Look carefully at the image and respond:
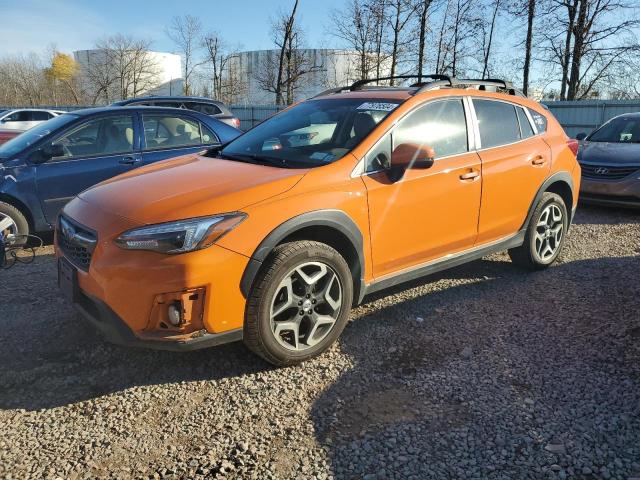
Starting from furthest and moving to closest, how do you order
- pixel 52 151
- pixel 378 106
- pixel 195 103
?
pixel 195 103 < pixel 52 151 < pixel 378 106

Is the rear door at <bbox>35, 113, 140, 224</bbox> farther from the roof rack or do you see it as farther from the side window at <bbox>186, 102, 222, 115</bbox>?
the side window at <bbox>186, 102, 222, 115</bbox>

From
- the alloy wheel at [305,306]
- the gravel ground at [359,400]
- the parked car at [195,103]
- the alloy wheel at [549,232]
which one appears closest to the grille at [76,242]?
the gravel ground at [359,400]

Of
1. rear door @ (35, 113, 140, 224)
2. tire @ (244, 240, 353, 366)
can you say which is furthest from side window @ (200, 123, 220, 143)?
tire @ (244, 240, 353, 366)

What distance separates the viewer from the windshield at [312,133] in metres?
3.56

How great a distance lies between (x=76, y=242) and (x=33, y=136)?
11.7 ft

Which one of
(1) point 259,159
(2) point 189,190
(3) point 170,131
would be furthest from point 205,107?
(2) point 189,190

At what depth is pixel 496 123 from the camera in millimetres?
4422

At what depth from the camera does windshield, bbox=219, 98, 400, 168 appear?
356 centimetres

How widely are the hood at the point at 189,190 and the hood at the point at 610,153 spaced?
6.50m

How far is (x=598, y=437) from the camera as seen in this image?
8.34 feet

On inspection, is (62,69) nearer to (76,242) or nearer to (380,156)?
(76,242)

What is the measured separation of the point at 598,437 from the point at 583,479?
370mm

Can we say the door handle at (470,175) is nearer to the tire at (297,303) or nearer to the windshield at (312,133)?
the windshield at (312,133)

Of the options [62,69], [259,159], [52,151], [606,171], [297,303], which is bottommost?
[297,303]
